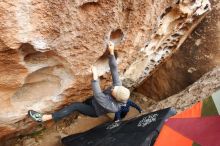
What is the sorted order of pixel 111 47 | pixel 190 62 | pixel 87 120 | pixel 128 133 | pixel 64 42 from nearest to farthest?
pixel 64 42
pixel 128 133
pixel 111 47
pixel 87 120
pixel 190 62

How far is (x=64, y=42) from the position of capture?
3.42m

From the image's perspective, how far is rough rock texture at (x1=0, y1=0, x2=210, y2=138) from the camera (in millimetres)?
3111

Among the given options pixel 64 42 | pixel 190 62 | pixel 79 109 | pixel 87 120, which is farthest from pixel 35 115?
pixel 190 62

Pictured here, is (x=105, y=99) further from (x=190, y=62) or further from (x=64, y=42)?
(x=190, y=62)

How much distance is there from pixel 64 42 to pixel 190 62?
2.59 m

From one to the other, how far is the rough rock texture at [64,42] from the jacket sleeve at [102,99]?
214 millimetres

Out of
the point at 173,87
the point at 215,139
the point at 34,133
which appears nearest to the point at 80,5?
the point at 215,139

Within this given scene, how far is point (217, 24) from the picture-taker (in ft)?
17.1

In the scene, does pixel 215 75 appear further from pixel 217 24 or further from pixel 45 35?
pixel 45 35

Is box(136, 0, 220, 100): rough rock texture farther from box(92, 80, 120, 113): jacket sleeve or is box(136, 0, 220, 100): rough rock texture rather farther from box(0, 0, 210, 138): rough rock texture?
box(92, 80, 120, 113): jacket sleeve

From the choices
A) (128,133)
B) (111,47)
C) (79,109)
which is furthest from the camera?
(79,109)

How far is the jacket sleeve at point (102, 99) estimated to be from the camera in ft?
12.2

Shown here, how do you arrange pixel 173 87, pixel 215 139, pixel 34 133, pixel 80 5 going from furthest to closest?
pixel 173 87 → pixel 34 133 → pixel 80 5 → pixel 215 139

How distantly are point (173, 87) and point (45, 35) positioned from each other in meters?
2.92
